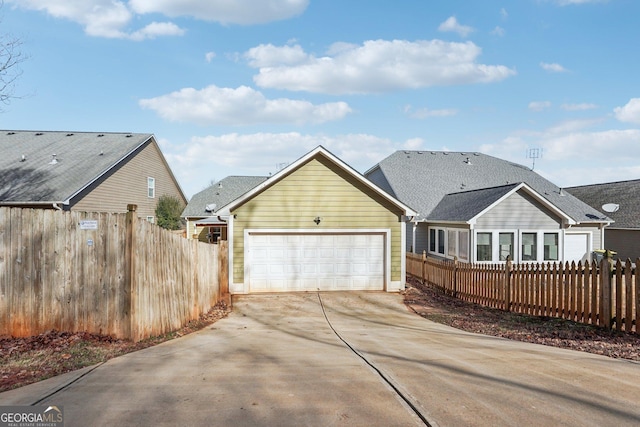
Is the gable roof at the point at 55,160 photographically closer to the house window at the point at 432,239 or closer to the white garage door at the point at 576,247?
the house window at the point at 432,239

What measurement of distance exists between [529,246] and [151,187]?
2474 cm

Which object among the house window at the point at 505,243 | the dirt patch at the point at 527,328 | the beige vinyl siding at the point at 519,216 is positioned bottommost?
the dirt patch at the point at 527,328

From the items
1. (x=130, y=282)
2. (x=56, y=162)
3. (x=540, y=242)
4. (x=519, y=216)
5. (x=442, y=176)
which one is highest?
(x=56, y=162)

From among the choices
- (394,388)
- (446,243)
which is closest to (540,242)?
(446,243)

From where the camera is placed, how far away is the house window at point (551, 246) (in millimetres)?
20939

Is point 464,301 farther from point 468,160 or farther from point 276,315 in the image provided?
point 468,160

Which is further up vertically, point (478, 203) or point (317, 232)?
point (478, 203)

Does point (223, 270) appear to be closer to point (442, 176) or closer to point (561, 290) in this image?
point (561, 290)

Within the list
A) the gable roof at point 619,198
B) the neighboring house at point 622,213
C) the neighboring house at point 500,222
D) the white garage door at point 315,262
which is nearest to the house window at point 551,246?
the neighboring house at point 500,222

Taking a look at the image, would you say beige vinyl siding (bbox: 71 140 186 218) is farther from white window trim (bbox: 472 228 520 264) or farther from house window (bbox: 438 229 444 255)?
white window trim (bbox: 472 228 520 264)

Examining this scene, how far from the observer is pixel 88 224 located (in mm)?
7113

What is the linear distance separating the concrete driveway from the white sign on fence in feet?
7.47

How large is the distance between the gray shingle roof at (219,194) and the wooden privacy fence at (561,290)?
64.9 ft

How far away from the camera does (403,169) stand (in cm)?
3225
